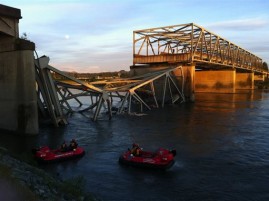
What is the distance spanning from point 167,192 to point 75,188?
788cm

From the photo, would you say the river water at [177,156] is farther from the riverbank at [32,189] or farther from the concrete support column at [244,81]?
the concrete support column at [244,81]

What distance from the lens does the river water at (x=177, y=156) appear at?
2152 cm

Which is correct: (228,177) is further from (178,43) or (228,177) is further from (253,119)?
(178,43)

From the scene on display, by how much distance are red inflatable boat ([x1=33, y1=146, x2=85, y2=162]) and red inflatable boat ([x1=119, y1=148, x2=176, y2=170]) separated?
416 cm

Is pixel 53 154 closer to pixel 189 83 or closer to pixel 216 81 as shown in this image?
pixel 189 83

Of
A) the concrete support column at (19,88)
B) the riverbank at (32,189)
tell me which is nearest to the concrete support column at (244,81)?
the concrete support column at (19,88)

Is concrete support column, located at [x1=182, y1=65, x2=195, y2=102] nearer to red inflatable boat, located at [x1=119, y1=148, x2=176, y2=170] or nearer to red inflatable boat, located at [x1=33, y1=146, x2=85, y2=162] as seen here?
red inflatable boat, located at [x1=33, y1=146, x2=85, y2=162]

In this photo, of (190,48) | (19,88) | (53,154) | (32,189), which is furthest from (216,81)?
(32,189)

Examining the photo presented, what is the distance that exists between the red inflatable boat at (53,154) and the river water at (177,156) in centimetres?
63

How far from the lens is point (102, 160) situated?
94.6 ft

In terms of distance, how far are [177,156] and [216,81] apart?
318 feet

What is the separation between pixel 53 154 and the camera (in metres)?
28.2

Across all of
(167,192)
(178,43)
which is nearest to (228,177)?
(167,192)

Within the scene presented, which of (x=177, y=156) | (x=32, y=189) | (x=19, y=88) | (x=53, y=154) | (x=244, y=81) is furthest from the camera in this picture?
(x=244, y=81)
